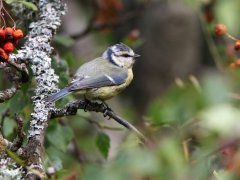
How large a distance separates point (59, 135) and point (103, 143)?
0.75ft

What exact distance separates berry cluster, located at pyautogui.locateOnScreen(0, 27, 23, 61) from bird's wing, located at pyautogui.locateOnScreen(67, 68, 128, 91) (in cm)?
52

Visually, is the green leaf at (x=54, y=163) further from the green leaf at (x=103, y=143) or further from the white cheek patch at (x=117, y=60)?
the white cheek patch at (x=117, y=60)

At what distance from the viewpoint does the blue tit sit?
2.29 m

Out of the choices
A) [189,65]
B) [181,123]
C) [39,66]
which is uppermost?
[181,123]

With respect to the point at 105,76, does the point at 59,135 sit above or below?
below

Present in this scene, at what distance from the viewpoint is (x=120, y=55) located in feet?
9.32

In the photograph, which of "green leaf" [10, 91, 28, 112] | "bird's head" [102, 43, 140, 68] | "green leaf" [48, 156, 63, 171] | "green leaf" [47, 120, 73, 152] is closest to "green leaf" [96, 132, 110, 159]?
"green leaf" [47, 120, 73, 152]

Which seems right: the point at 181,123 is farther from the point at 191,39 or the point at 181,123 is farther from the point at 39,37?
the point at 191,39

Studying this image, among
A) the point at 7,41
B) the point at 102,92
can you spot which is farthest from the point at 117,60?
the point at 7,41

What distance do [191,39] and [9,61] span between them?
9.16ft

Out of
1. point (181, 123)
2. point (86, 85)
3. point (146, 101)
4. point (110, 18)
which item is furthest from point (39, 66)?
point (146, 101)

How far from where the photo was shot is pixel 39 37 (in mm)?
2023

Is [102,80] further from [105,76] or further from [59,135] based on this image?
[59,135]

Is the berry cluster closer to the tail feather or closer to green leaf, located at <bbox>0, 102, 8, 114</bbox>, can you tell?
the tail feather
